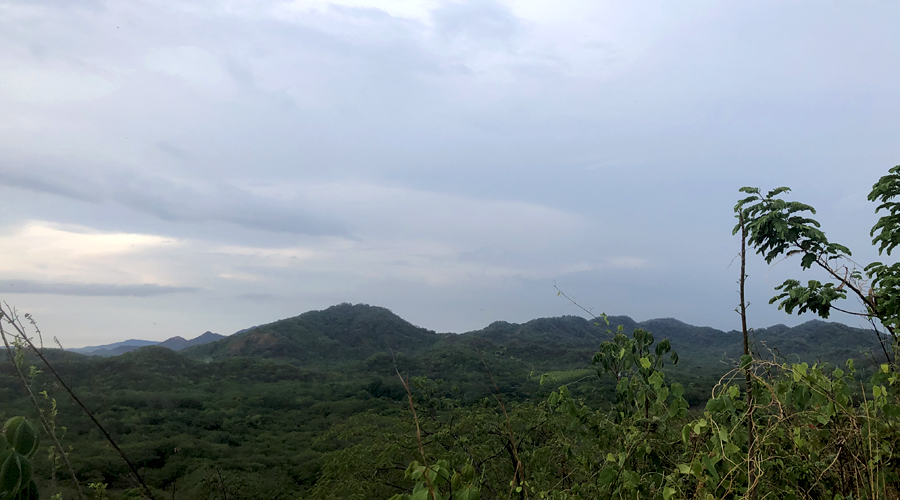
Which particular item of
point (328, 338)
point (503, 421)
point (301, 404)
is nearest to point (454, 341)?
point (328, 338)

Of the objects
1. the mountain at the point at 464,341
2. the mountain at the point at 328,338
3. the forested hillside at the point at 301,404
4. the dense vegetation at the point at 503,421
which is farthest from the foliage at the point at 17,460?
the mountain at the point at 328,338

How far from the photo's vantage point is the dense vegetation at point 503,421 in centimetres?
241

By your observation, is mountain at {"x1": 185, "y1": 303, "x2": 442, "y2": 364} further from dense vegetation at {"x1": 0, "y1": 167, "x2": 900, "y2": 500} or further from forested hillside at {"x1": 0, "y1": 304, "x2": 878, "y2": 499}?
dense vegetation at {"x1": 0, "y1": 167, "x2": 900, "y2": 500}

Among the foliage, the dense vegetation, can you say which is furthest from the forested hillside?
the foliage

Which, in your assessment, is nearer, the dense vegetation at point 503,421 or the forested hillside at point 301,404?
the dense vegetation at point 503,421

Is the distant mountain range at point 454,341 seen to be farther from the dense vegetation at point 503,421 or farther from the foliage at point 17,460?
the foliage at point 17,460

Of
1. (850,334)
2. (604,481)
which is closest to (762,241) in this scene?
(604,481)

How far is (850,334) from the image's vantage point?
5256 cm

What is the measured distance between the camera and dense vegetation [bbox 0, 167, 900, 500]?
2408mm

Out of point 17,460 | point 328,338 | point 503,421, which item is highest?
point 17,460

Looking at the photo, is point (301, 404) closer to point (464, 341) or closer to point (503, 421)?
point (503, 421)

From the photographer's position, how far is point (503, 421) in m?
6.90

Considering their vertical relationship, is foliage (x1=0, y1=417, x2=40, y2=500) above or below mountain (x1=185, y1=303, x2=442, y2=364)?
above

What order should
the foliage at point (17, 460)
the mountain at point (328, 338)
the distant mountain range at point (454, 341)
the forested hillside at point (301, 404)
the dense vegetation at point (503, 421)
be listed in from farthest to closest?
1. the mountain at point (328, 338)
2. the distant mountain range at point (454, 341)
3. the forested hillside at point (301, 404)
4. the dense vegetation at point (503, 421)
5. the foliage at point (17, 460)
